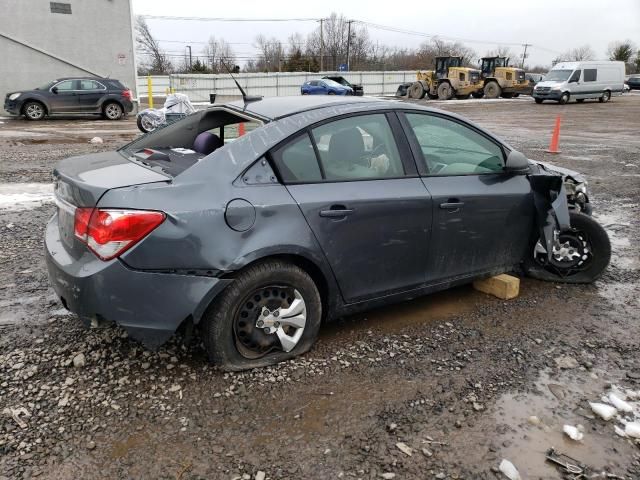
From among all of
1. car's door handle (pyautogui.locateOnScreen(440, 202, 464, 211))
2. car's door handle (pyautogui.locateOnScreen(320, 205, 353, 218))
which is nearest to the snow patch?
car's door handle (pyautogui.locateOnScreen(320, 205, 353, 218))

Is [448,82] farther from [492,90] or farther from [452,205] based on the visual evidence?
[452,205]

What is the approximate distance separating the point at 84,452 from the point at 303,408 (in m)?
1.05

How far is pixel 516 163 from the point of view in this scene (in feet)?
12.5

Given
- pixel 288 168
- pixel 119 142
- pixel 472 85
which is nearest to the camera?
pixel 288 168

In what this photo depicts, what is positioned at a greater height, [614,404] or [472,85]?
[472,85]

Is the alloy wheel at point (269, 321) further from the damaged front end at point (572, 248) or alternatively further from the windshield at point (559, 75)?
the windshield at point (559, 75)

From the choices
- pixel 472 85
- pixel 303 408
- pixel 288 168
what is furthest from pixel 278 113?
pixel 472 85

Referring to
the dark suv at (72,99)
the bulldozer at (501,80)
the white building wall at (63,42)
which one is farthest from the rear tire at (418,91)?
the dark suv at (72,99)

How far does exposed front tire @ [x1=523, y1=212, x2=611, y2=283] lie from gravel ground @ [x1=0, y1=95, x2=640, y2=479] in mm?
147

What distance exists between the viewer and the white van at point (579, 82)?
30.6m

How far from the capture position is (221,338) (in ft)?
9.49

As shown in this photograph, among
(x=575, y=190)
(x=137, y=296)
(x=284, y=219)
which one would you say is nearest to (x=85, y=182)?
(x=137, y=296)

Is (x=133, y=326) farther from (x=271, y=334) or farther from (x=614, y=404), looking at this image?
(x=614, y=404)

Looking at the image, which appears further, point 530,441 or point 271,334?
point 271,334
